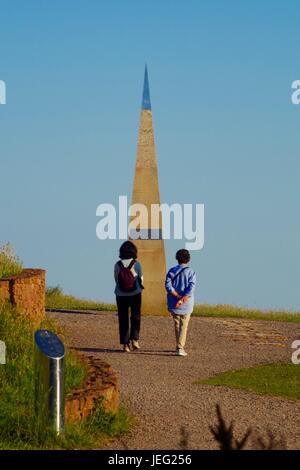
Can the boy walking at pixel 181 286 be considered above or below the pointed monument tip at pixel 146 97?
below

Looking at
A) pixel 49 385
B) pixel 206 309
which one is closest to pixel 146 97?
pixel 206 309

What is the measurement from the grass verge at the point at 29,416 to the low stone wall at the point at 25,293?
3350mm

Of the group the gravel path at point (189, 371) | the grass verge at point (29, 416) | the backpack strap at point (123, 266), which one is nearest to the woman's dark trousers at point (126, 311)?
the gravel path at point (189, 371)

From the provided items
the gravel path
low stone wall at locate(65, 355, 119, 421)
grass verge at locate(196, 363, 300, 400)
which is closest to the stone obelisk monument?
the gravel path

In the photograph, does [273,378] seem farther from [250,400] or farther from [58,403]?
[58,403]

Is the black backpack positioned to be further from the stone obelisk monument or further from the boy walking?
the stone obelisk monument

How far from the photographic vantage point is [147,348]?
57.2ft

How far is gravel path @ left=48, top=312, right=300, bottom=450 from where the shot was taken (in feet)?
32.9

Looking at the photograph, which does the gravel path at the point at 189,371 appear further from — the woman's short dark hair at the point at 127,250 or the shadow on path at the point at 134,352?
the woman's short dark hair at the point at 127,250

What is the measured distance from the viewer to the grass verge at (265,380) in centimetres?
1297

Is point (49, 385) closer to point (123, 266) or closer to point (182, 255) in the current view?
point (182, 255)

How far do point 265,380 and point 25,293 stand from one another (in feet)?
14.3
